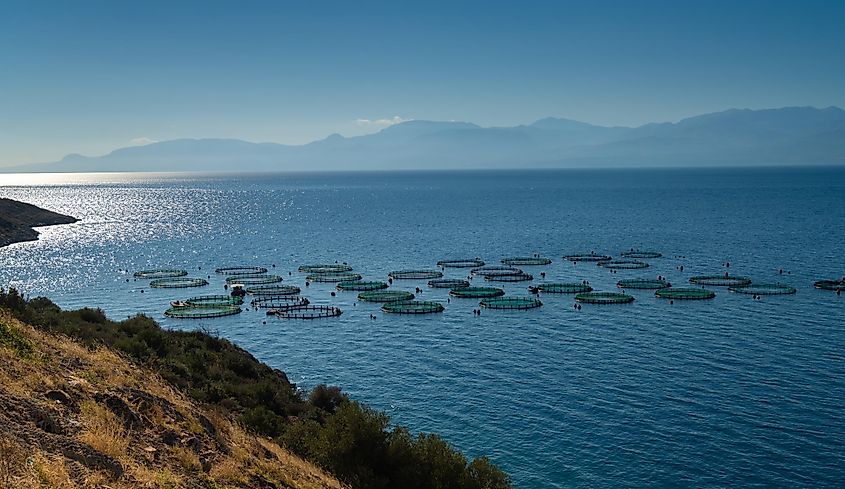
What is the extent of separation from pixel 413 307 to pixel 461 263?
4438 cm

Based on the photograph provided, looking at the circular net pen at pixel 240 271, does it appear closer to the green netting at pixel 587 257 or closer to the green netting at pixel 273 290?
the green netting at pixel 273 290

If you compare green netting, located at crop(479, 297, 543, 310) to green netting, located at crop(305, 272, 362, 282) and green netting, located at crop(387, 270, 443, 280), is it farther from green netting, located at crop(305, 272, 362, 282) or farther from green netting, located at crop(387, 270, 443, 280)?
green netting, located at crop(305, 272, 362, 282)

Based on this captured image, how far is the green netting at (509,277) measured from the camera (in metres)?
128

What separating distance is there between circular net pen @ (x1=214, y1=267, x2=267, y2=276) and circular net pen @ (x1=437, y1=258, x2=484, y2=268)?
120 feet

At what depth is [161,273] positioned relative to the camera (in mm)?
138250

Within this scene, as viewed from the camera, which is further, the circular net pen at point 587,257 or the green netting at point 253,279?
the circular net pen at point 587,257

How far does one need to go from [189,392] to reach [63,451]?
82.1 ft

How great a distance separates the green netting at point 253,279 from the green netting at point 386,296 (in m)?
23.2

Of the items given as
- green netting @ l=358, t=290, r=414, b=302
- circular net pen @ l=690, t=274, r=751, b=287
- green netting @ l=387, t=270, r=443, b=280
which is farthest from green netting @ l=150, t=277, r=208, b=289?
circular net pen @ l=690, t=274, r=751, b=287

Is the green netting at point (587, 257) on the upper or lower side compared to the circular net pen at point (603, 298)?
upper

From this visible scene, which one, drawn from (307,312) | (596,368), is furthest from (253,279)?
(596,368)

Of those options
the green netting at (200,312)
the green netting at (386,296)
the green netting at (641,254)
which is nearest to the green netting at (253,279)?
the green netting at (200,312)

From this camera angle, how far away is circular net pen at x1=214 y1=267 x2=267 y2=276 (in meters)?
140

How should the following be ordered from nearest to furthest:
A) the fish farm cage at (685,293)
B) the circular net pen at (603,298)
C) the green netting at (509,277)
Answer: the circular net pen at (603,298) → the fish farm cage at (685,293) → the green netting at (509,277)
